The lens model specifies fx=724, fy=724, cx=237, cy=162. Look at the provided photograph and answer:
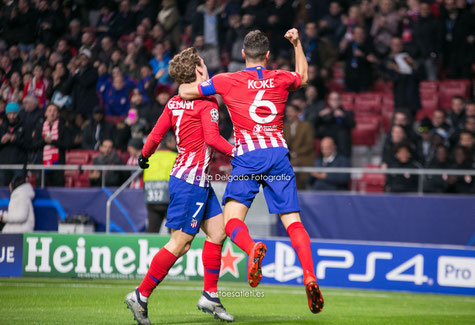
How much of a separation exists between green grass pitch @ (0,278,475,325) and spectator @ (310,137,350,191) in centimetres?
230

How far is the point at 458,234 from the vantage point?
11.3m

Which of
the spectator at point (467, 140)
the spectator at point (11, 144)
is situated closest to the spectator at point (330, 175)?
the spectator at point (467, 140)

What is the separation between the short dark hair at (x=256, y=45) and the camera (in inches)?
243

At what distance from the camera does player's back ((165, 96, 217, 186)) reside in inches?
261

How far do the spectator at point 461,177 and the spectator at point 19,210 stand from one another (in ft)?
23.2

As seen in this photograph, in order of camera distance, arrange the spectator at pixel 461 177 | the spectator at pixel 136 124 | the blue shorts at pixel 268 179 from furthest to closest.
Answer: the spectator at pixel 136 124
the spectator at pixel 461 177
the blue shorts at pixel 268 179

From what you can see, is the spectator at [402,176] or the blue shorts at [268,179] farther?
the spectator at [402,176]

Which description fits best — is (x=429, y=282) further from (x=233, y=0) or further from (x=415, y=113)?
(x=233, y=0)

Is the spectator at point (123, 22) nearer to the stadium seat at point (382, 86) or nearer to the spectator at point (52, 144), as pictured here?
→ the spectator at point (52, 144)

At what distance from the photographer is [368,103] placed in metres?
15.5

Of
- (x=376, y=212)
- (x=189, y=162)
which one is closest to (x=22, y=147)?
(x=376, y=212)

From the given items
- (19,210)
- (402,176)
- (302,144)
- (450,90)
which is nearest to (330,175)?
(302,144)

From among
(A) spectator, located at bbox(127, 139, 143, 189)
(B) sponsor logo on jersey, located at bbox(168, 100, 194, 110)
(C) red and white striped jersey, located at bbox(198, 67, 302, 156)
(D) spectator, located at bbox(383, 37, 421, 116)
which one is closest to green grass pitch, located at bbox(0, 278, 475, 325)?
(C) red and white striped jersey, located at bbox(198, 67, 302, 156)

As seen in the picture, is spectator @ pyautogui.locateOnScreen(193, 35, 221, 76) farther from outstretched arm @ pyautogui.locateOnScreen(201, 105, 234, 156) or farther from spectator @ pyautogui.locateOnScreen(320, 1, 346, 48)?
outstretched arm @ pyautogui.locateOnScreen(201, 105, 234, 156)
